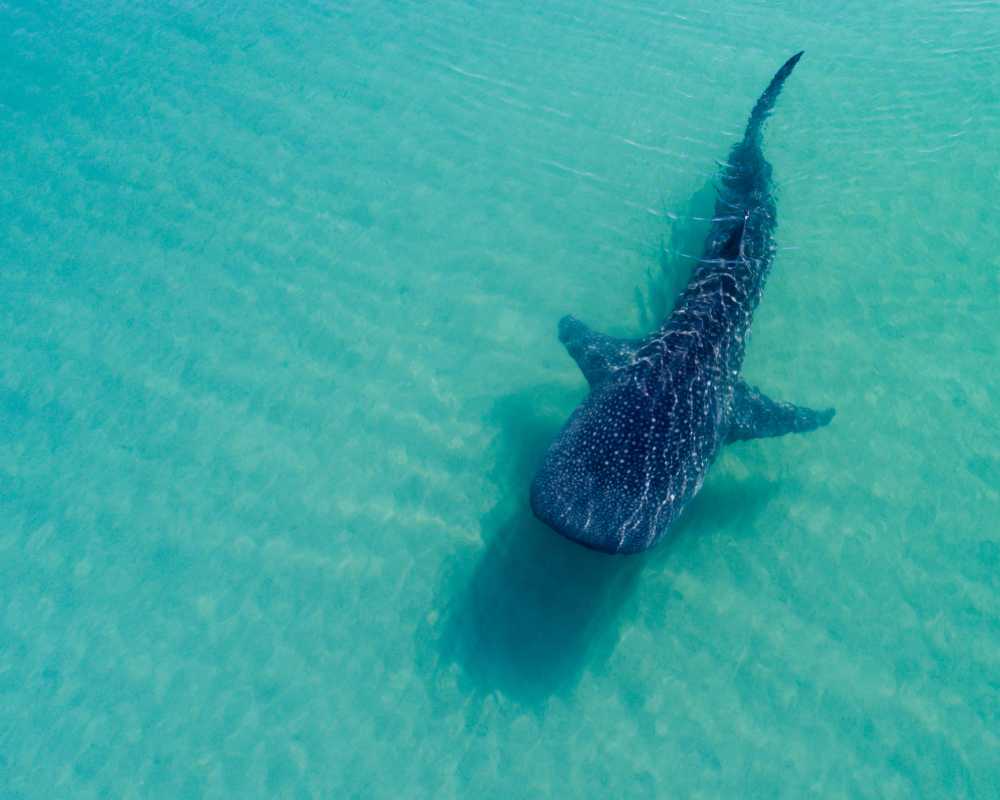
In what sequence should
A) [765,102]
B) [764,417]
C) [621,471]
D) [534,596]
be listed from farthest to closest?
[765,102] → [764,417] → [534,596] → [621,471]

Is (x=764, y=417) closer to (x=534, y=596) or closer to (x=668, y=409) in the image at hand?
(x=668, y=409)

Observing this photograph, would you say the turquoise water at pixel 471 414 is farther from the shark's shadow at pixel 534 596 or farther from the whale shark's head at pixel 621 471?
the whale shark's head at pixel 621 471

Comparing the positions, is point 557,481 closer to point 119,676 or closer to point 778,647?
point 778,647

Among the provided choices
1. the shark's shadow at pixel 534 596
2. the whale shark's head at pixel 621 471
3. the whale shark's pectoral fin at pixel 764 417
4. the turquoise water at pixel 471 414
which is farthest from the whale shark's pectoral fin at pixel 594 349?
the whale shark's pectoral fin at pixel 764 417

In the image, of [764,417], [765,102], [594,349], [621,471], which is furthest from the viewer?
[765,102]

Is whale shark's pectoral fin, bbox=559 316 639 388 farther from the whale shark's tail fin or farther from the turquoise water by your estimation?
the whale shark's tail fin

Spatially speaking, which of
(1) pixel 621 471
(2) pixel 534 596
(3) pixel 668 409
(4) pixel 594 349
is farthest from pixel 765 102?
(2) pixel 534 596
